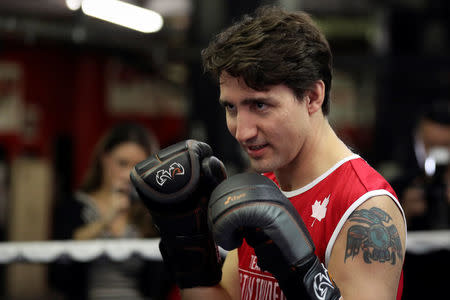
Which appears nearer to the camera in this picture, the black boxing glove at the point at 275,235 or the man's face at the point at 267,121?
the black boxing glove at the point at 275,235

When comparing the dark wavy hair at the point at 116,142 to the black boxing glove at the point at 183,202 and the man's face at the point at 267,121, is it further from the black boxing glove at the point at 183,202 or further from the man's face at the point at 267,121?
the man's face at the point at 267,121

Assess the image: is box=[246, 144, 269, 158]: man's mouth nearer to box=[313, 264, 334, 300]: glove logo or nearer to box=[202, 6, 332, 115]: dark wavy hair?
box=[202, 6, 332, 115]: dark wavy hair

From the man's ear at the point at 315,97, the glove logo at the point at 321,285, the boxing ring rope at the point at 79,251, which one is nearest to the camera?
the glove logo at the point at 321,285

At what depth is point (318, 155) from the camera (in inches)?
68.7

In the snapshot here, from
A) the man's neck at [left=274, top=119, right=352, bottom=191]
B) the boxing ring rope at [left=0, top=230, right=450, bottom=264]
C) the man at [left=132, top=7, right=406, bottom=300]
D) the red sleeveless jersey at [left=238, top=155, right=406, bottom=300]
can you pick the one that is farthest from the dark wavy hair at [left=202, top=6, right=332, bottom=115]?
the boxing ring rope at [left=0, top=230, right=450, bottom=264]

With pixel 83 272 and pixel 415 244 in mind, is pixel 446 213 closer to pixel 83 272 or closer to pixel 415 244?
pixel 415 244

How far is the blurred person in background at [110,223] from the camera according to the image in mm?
2986

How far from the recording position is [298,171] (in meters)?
1.78

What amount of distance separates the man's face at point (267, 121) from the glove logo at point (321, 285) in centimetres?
35

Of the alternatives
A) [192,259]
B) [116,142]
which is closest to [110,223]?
[116,142]

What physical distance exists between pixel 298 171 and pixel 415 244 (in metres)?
1.61

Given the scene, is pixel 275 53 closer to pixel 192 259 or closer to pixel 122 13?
pixel 192 259

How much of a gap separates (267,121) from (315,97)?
0.59ft

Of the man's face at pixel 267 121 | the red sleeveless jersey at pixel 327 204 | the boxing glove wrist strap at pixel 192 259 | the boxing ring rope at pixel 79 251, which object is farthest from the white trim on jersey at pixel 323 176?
the boxing ring rope at pixel 79 251
